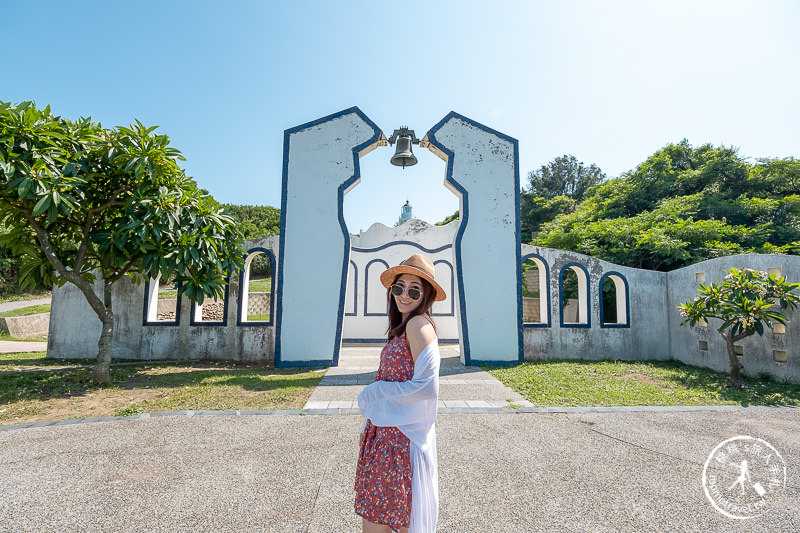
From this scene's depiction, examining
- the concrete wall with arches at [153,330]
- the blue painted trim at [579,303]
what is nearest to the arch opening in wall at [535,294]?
the blue painted trim at [579,303]

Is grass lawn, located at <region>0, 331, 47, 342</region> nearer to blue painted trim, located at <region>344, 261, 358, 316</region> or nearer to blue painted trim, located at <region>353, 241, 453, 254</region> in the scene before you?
blue painted trim, located at <region>344, 261, 358, 316</region>

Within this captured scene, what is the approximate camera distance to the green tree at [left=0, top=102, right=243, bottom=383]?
16.4ft

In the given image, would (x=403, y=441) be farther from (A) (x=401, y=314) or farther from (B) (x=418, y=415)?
(A) (x=401, y=314)

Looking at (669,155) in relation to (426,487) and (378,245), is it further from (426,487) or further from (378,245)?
(426,487)

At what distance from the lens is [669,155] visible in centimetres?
1748

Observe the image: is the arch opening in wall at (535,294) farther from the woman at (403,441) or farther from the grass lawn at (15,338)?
the grass lawn at (15,338)

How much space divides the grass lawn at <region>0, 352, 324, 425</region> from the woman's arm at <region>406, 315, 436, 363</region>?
379 centimetres

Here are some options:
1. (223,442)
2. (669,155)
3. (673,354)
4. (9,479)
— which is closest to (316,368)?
(223,442)

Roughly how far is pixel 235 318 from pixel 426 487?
785cm

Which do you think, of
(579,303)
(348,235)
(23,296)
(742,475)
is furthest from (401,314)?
(23,296)

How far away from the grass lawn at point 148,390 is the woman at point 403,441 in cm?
356

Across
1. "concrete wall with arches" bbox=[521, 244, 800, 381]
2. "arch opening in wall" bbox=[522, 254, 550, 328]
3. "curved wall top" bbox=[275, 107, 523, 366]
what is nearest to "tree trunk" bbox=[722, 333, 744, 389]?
"concrete wall with arches" bbox=[521, 244, 800, 381]

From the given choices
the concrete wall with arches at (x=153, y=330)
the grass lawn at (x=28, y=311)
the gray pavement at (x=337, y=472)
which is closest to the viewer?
the gray pavement at (x=337, y=472)

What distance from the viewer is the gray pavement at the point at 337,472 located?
2484 mm
